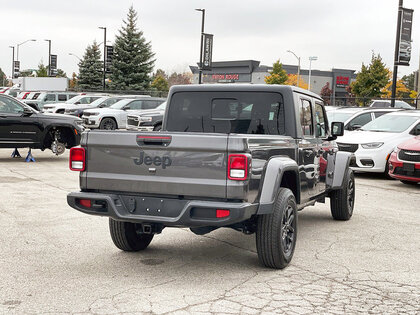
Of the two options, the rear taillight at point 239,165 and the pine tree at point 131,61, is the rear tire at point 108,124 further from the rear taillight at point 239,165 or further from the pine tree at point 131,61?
the pine tree at point 131,61

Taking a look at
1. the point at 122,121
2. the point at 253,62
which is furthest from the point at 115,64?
the point at 253,62

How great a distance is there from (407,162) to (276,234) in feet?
26.5

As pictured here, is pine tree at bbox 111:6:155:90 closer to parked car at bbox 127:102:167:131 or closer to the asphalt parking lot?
parked car at bbox 127:102:167:131

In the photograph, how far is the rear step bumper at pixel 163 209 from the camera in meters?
5.23

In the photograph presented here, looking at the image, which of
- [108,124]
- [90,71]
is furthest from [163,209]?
[90,71]

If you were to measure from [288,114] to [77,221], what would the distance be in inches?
137

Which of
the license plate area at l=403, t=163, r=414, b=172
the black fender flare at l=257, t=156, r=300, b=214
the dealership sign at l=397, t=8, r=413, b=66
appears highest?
the dealership sign at l=397, t=8, r=413, b=66

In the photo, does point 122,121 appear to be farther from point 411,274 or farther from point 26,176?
point 411,274

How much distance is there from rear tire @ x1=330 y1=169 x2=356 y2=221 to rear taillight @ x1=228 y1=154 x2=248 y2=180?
11.7 feet

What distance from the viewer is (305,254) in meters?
6.68

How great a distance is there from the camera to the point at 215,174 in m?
5.30

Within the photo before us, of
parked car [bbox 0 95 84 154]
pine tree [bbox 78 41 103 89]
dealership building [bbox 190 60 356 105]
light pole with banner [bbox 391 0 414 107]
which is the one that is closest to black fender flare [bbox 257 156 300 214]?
parked car [bbox 0 95 84 154]

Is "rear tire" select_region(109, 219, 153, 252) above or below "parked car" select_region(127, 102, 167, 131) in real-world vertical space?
below

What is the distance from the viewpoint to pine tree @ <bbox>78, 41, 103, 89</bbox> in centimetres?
7125
